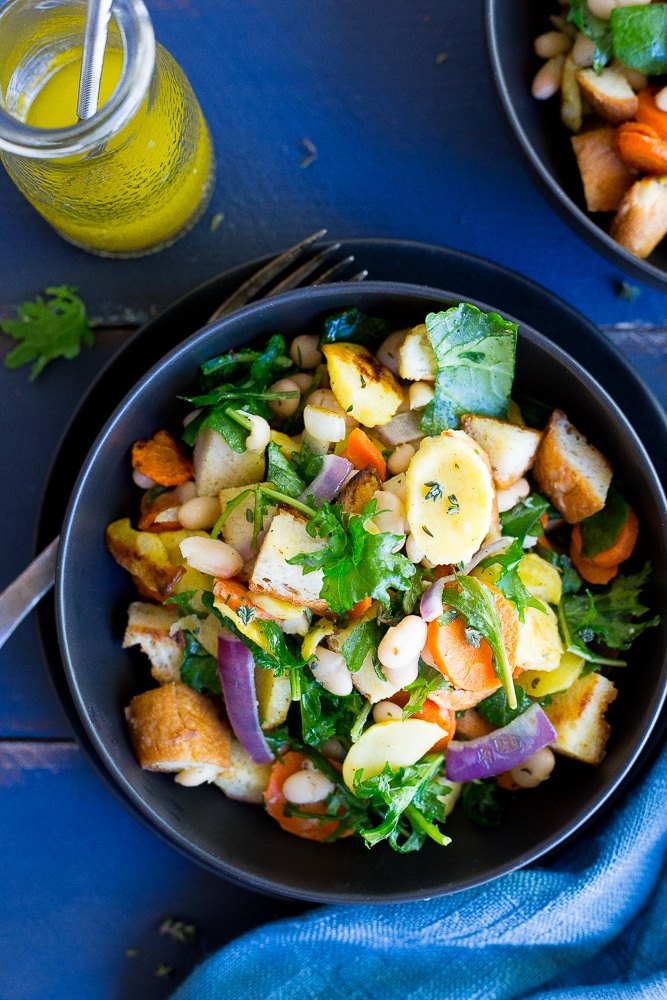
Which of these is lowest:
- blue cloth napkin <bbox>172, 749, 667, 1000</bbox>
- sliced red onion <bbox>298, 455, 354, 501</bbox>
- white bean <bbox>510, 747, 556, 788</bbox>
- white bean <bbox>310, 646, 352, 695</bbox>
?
blue cloth napkin <bbox>172, 749, 667, 1000</bbox>

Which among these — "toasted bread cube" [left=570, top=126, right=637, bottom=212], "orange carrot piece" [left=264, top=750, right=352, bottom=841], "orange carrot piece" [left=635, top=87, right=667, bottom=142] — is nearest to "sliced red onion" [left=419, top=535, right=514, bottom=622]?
"orange carrot piece" [left=264, top=750, right=352, bottom=841]

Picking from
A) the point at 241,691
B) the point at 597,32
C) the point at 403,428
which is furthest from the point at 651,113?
the point at 241,691

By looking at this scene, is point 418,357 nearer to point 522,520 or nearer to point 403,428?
point 403,428

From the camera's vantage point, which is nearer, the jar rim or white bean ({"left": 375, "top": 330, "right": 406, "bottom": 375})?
the jar rim

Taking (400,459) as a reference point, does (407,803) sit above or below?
below

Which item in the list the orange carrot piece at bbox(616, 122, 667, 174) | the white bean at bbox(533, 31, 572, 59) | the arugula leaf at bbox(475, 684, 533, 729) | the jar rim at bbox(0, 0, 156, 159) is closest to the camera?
the jar rim at bbox(0, 0, 156, 159)

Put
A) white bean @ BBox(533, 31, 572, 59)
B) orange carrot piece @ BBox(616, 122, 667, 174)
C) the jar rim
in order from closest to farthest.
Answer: the jar rim
orange carrot piece @ BBox(616, 122, 667, 174)
white bean @ BBox(533, 31, 572, 59)

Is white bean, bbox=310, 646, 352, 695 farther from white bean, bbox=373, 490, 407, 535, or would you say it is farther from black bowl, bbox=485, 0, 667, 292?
black bowl, bbox=485, 0, 667, 292

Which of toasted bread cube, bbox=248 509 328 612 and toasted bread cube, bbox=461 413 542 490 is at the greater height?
toasted bread cube, bbox=248 509 328 612
